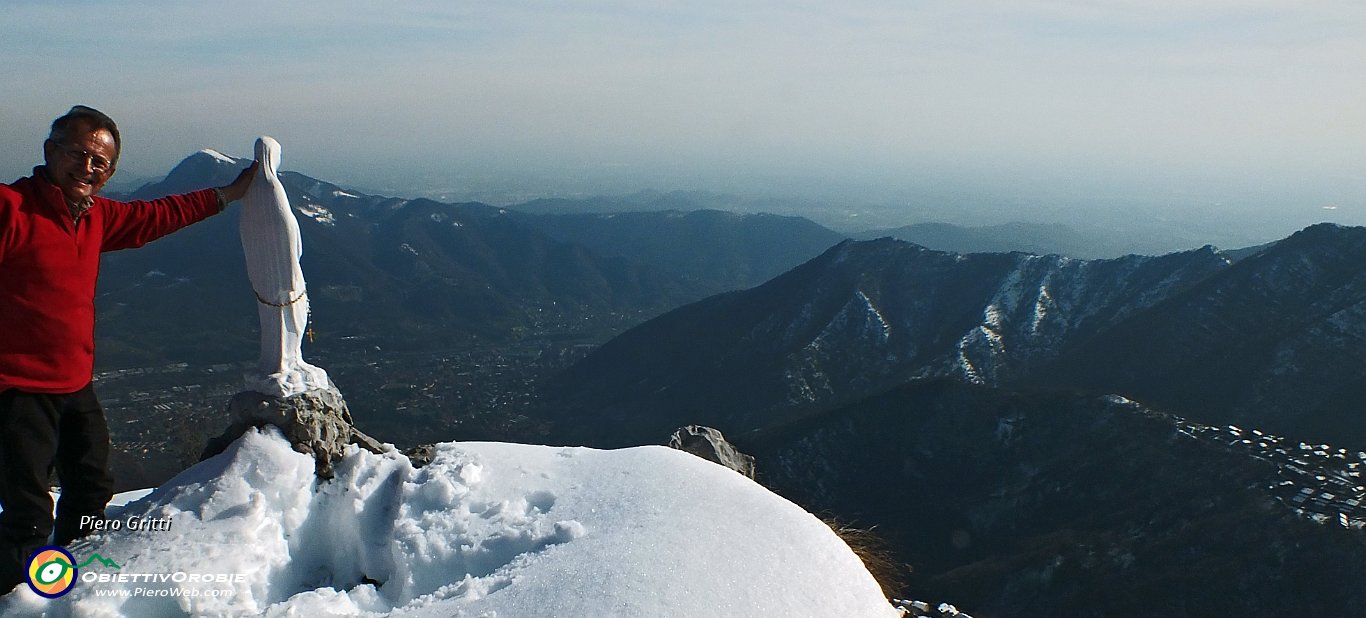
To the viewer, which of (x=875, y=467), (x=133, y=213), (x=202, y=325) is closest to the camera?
(x=133, y=213)

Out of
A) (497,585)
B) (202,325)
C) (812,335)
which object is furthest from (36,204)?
(202,325)

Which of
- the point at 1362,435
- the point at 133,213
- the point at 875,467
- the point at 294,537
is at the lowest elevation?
the point at 875,467

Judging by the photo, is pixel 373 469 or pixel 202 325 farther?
pixel 202 325

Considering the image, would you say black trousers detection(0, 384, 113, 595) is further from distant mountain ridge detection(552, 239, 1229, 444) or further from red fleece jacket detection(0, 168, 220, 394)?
distant mountain ridge detection(552, 239, 1229, 444)

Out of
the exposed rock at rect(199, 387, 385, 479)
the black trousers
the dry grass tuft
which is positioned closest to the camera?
the black trousers

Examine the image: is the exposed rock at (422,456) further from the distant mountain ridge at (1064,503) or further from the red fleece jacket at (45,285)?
the distant mountain ridge at (1064,503)

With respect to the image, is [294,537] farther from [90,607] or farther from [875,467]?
[875,467]

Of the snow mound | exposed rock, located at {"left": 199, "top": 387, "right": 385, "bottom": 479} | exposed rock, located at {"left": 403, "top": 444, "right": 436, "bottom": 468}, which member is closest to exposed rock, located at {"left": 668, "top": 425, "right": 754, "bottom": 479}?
exposed rock, located at {"left": 403, "top": 444, "right": 436, "bottom": 468}
